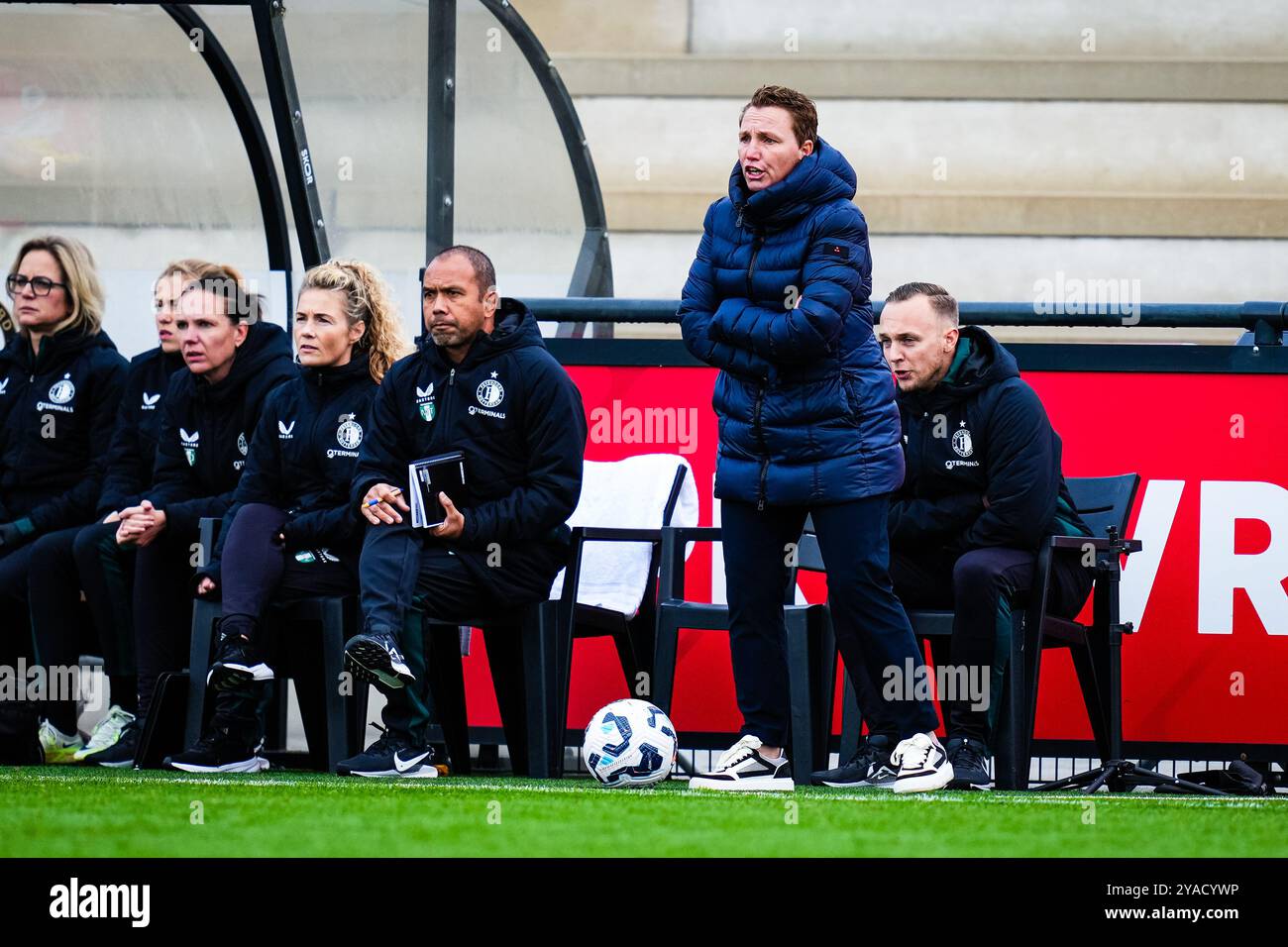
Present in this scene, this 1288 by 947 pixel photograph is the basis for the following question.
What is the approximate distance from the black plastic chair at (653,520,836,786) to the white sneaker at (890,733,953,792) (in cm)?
52

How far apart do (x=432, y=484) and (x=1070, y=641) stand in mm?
2020

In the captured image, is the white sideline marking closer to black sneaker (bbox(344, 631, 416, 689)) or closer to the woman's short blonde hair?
black sneaker (bbox(344, 631, 416, 689))

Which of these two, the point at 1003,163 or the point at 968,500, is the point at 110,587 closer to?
the point at 968,500

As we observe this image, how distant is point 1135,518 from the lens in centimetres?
700

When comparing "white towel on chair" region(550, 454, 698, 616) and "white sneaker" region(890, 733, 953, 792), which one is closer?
"white sneaker" region(890, 733, 953, 792)

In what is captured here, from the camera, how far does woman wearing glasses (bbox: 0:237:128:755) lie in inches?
285

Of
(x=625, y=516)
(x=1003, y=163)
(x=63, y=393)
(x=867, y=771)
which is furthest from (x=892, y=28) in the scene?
(x=867, y=771)

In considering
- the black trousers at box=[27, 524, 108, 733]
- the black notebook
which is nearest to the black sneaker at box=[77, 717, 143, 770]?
the black trousers at box=[27, 524, 108, 733]

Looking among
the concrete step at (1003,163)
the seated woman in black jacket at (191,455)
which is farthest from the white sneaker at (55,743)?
the concrete step at (1003,163)

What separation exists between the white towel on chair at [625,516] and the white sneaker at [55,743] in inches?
72.8

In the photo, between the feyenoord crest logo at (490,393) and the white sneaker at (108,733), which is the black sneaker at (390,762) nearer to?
the feyenoord crest logo at (490,393)

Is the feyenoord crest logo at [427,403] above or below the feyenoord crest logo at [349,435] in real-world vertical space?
above

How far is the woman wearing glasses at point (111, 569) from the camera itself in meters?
6.87
